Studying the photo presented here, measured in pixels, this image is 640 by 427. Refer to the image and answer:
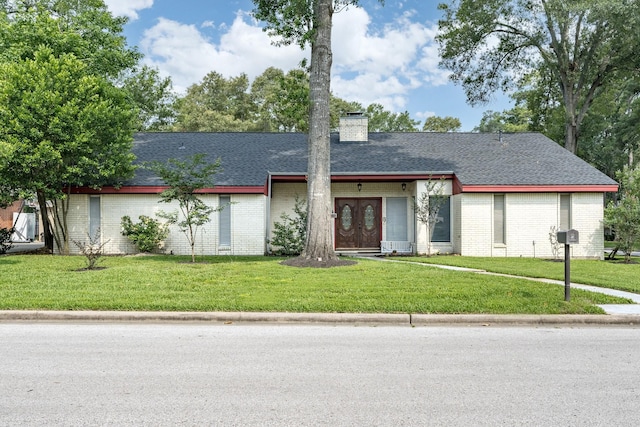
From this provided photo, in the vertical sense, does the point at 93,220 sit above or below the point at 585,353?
above

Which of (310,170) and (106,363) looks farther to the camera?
(310,170)

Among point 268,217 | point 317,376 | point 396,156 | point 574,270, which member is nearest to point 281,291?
point 317,376

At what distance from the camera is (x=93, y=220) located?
1673cm

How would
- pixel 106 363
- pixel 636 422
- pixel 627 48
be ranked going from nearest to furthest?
pixel 636 422 → pixel 106 363 → pixel 627 48

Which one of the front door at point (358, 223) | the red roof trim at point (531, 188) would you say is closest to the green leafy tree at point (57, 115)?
the front door at point (358, 223)

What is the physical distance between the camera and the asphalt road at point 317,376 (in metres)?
3.65

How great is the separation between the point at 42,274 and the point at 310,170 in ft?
23.4

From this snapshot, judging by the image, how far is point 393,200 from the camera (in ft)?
61.3

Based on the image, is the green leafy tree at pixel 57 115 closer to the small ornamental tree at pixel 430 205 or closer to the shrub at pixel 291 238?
the shrub at pixel 291 238

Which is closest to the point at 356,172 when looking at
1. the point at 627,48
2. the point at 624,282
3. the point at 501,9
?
the point at 624,282

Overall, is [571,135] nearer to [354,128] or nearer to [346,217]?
[354,128]

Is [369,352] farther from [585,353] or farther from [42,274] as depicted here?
[42,274]

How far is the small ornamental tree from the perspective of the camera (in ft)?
54.6

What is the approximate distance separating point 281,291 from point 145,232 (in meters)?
9.22
